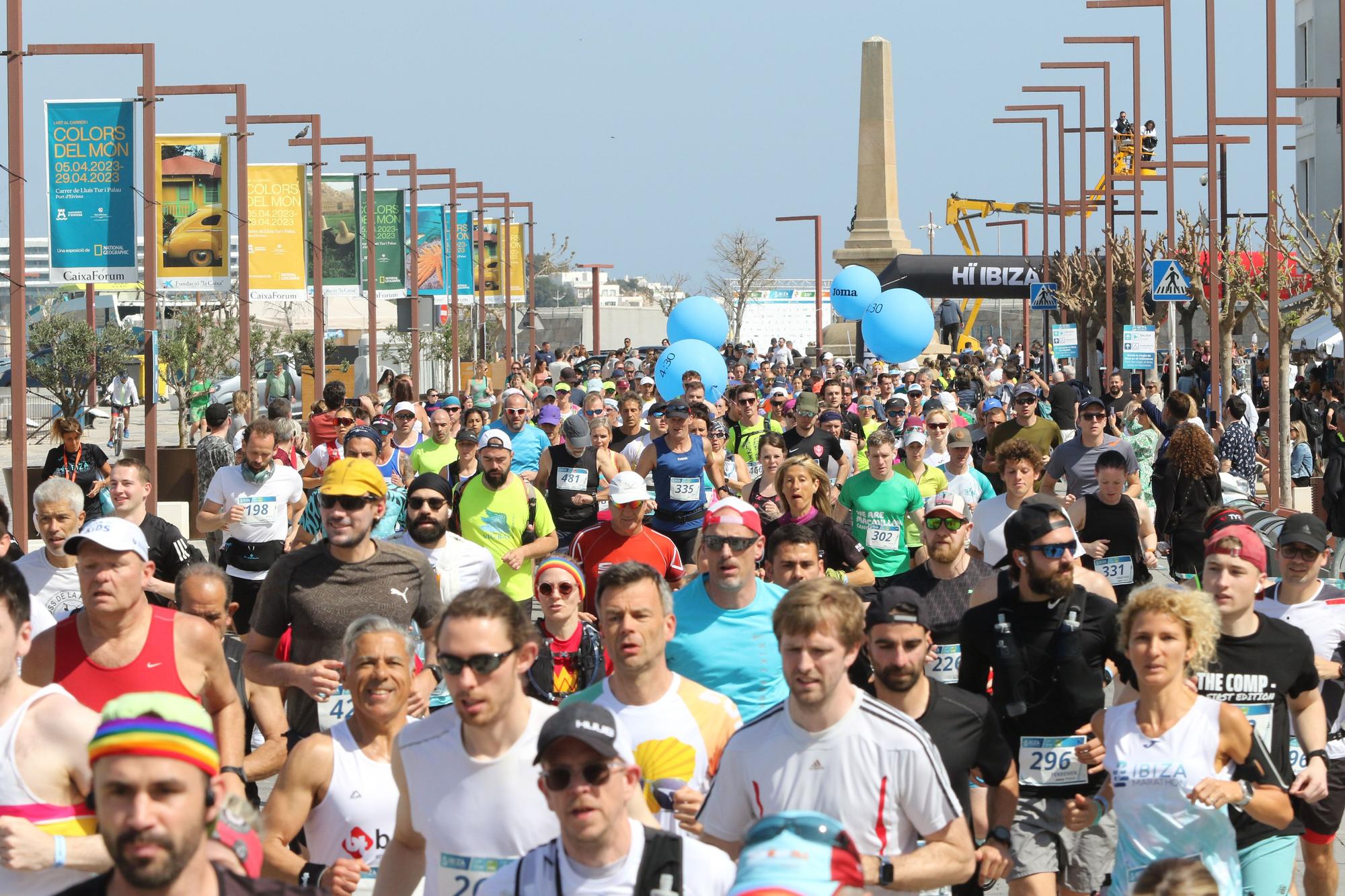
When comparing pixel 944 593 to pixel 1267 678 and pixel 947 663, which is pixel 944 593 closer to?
pixel 947 663

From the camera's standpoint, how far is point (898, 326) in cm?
3003

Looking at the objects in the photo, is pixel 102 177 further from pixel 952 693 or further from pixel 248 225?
pixel 952 693

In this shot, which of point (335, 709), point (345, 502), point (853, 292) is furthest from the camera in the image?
point (853, 292)

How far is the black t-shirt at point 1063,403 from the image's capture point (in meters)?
21.2

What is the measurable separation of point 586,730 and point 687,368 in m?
19.9

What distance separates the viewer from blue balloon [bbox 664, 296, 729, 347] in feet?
100

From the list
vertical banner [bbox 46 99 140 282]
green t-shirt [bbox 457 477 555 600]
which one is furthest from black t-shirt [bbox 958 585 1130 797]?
vertical banner [bbox 46 99 140 282]

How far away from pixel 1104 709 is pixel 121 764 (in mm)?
3676

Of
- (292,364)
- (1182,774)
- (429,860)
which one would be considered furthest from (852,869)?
(292,364)

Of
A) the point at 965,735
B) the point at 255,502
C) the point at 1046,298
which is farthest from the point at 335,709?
the point at 1046,298

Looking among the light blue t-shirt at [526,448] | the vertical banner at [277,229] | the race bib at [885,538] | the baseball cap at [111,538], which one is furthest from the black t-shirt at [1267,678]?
the vertical banner at [277,229]

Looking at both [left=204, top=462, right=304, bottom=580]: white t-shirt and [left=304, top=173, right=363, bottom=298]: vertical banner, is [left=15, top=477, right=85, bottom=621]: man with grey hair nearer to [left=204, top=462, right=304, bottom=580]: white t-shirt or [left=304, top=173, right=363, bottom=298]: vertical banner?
[left=204, top=462, right=304, bottom=580]: white t-shirt

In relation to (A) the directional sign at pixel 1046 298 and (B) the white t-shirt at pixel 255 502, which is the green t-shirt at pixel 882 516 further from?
(A) the directional sign at pixel 1046 298

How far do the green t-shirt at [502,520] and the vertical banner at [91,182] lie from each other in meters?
8.43
